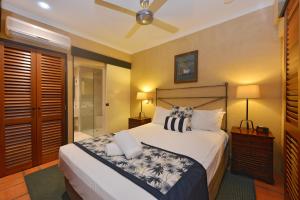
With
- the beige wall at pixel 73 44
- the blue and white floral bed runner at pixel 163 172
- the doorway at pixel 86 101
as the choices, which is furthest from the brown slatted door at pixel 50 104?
the doorway at pixel 86 101

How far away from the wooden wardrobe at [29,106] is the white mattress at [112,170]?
50.0 inches

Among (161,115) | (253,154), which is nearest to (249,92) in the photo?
(253,154)

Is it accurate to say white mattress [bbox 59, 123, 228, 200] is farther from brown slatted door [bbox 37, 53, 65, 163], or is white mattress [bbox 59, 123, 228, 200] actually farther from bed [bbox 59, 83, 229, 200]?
brown slatted door [bbox 37, 53, 65, 163]

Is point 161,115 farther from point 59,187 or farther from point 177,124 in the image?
point 59,187

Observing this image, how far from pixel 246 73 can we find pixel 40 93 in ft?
11.9

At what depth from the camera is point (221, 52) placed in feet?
8.27

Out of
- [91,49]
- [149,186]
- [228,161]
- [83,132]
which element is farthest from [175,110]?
[83,132]

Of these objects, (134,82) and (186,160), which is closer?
(186,160)

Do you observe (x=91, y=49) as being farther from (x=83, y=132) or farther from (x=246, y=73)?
(x=246, y=73)

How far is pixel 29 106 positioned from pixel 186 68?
3.07 meters

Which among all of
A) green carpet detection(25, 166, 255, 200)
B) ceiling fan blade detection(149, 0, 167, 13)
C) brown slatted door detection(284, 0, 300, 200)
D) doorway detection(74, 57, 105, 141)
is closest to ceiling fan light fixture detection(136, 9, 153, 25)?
ceiling fan blade detection(149, 0, 167, 13)

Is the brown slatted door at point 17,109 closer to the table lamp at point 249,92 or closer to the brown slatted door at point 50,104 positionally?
the brown slatted door at point 50,104

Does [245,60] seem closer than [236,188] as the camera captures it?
No

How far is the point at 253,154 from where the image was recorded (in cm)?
193
